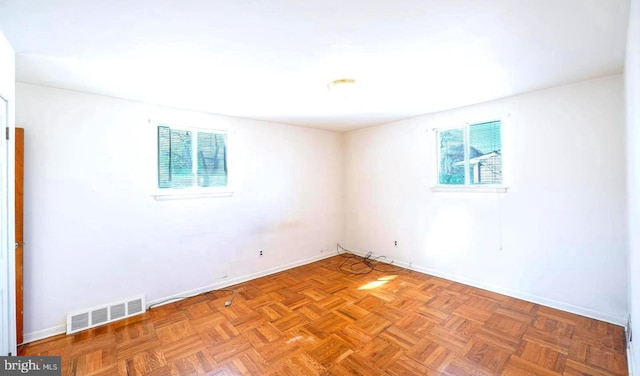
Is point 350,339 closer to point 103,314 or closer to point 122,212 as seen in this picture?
point 103,314

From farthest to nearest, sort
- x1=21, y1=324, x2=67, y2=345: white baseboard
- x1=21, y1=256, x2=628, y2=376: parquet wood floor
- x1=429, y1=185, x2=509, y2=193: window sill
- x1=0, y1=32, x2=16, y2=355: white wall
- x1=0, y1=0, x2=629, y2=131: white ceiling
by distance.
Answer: x1=429, y1=185, x2=509, y2=193: window sill
x1=21, y1=324, x2=67, y2=345: white baseboard
x1=21, y1=256, x2=628, y2=376: parquet wood floor
x1=0, y1=32, x2=16, y2=355: white wall
x1=0, y1=0, x2=629, y2=131: white ceiling

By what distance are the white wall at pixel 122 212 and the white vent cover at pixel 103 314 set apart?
8cm

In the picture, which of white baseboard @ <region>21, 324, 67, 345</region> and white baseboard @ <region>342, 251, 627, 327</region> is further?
white baseboard @ <region>342, 251, 627, 327</region>

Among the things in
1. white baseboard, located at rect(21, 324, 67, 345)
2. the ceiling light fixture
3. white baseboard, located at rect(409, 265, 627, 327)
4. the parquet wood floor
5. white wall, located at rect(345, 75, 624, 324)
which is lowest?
the parquet wood floor

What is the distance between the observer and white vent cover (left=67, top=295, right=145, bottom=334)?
247 centimetres

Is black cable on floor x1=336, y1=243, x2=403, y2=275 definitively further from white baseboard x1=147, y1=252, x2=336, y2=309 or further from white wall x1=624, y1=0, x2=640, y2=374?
white wall x1=624, y1=0, x2=640, y2=374

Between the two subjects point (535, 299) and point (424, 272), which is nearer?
point (535, 299)

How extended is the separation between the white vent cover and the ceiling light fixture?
118 inches

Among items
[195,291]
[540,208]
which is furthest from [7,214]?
[540,208]

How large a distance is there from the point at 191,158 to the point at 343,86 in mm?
2136

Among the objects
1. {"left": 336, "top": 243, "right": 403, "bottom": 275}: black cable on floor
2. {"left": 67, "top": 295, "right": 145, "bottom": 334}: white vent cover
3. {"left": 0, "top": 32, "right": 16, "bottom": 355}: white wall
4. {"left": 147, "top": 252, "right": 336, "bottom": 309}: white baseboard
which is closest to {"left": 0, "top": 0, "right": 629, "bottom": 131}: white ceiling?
{"left": 0, "top": 32, "right": 16, "bottom": 355}: white wall

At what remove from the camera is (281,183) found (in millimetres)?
4156

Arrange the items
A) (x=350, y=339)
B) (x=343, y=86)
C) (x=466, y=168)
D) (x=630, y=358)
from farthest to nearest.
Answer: (x=466, y=168) < (x=343, y=86) < (x=350, y=339) < (x=630, y=358)

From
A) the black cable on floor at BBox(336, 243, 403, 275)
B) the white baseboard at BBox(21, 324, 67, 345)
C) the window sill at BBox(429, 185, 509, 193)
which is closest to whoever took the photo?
the white baseboard at BBox(21, 324, 67, 345)
